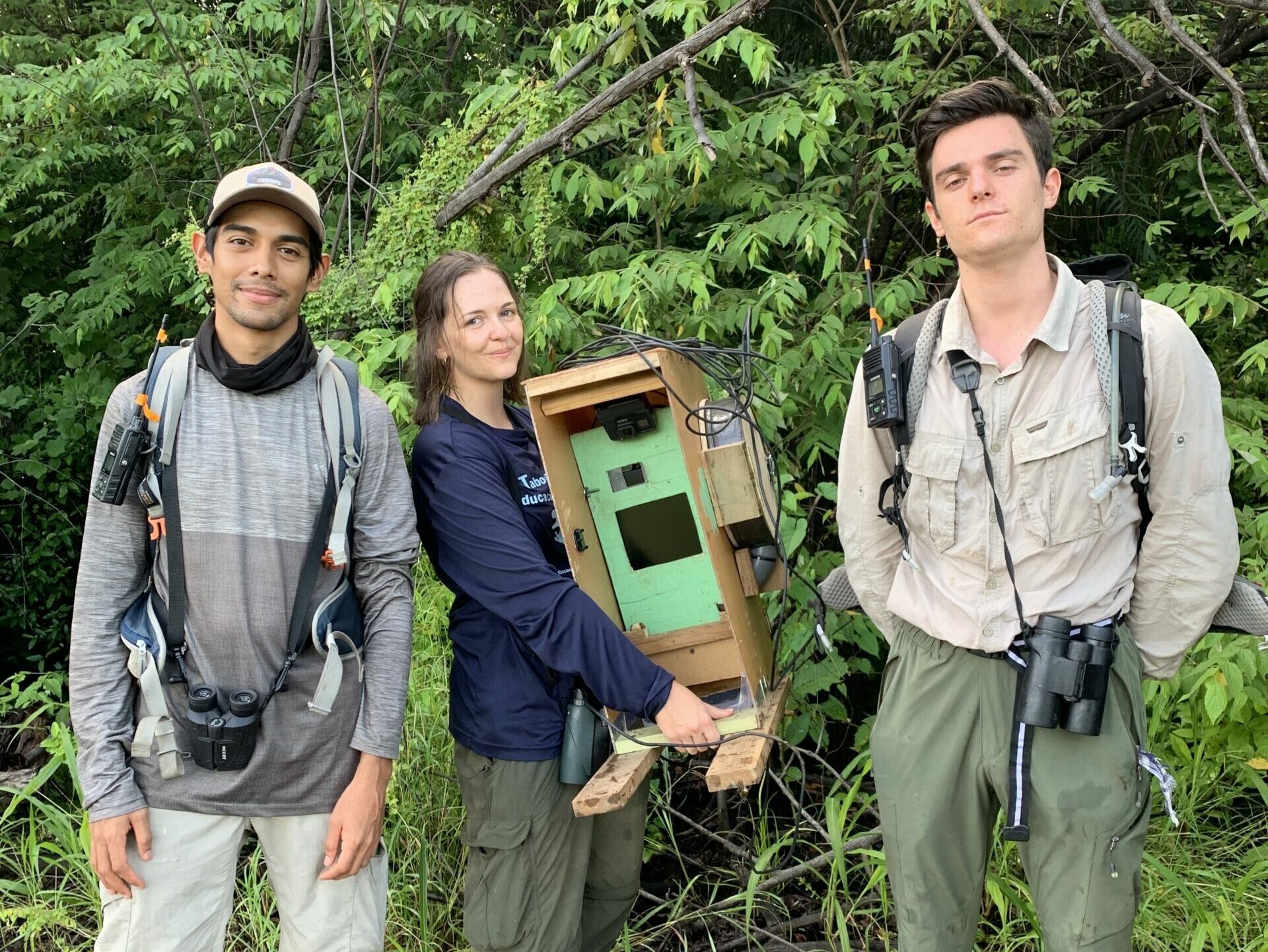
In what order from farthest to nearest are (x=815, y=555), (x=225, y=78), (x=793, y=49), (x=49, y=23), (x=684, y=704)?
(x=49, y=23)
(x=793, y=49)
(x=225, y=78)
(x=815, y=555)
(x=684, y=704)

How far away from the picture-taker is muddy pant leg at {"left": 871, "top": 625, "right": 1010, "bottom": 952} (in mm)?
2025

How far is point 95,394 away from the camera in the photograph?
6.13m

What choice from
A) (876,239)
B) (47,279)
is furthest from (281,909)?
(47,279)

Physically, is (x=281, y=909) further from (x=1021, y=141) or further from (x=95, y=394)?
(x=95, y=394)

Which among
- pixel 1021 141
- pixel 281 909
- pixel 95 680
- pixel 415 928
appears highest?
pixel 1021 141

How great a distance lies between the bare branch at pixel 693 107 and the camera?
125 inches

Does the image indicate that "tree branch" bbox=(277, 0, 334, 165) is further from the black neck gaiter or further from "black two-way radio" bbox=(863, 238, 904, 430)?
"black two-way radio" bbox=(863, 238, 904, 430)

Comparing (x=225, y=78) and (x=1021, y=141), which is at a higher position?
(x=225, y=78)

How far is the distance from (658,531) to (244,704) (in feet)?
3.21

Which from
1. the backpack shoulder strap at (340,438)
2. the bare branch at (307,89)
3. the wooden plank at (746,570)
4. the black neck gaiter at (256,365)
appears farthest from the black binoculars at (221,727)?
the bare branch at (307,89)

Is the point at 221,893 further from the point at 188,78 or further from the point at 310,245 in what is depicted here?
the point at 188,78

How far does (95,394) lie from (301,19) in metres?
2.52

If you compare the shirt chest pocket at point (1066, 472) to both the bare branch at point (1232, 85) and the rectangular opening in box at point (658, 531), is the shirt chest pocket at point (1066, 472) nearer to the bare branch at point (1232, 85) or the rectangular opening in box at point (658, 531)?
the rectangular opening in box at point (658, 531)

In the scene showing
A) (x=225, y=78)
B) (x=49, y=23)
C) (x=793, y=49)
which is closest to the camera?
(x=225, y=78)
